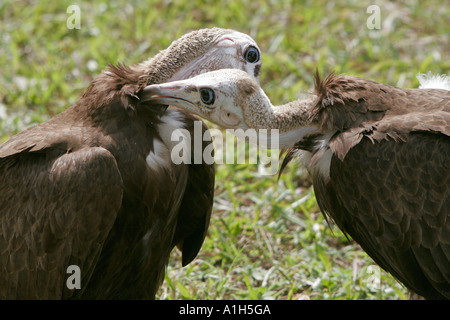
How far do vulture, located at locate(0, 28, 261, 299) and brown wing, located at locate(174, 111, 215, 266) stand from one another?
13 millimetres

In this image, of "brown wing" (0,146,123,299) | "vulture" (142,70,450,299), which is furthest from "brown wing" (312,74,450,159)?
"brown wing" (0,146,123,299)

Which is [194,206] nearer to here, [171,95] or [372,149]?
[171,95]

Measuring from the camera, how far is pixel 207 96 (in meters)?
4.00

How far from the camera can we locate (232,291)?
5.24 m

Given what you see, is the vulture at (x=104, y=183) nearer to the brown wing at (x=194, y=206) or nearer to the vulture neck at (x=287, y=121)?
the brown wing at (x=194, y=206)

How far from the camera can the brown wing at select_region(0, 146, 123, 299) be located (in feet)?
12.6

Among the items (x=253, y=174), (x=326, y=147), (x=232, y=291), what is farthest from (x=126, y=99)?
(x=253, y=174)

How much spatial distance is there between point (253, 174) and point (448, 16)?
3270 mm

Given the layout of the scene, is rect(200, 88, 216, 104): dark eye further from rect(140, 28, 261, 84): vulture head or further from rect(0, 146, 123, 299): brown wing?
rect(0, 146, 123, 299): brown wing

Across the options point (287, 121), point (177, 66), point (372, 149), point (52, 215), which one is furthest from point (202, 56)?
point (52, 215)

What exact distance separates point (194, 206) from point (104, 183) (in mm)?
874

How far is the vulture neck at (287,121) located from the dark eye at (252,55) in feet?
0.96

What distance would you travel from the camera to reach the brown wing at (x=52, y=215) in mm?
3830
